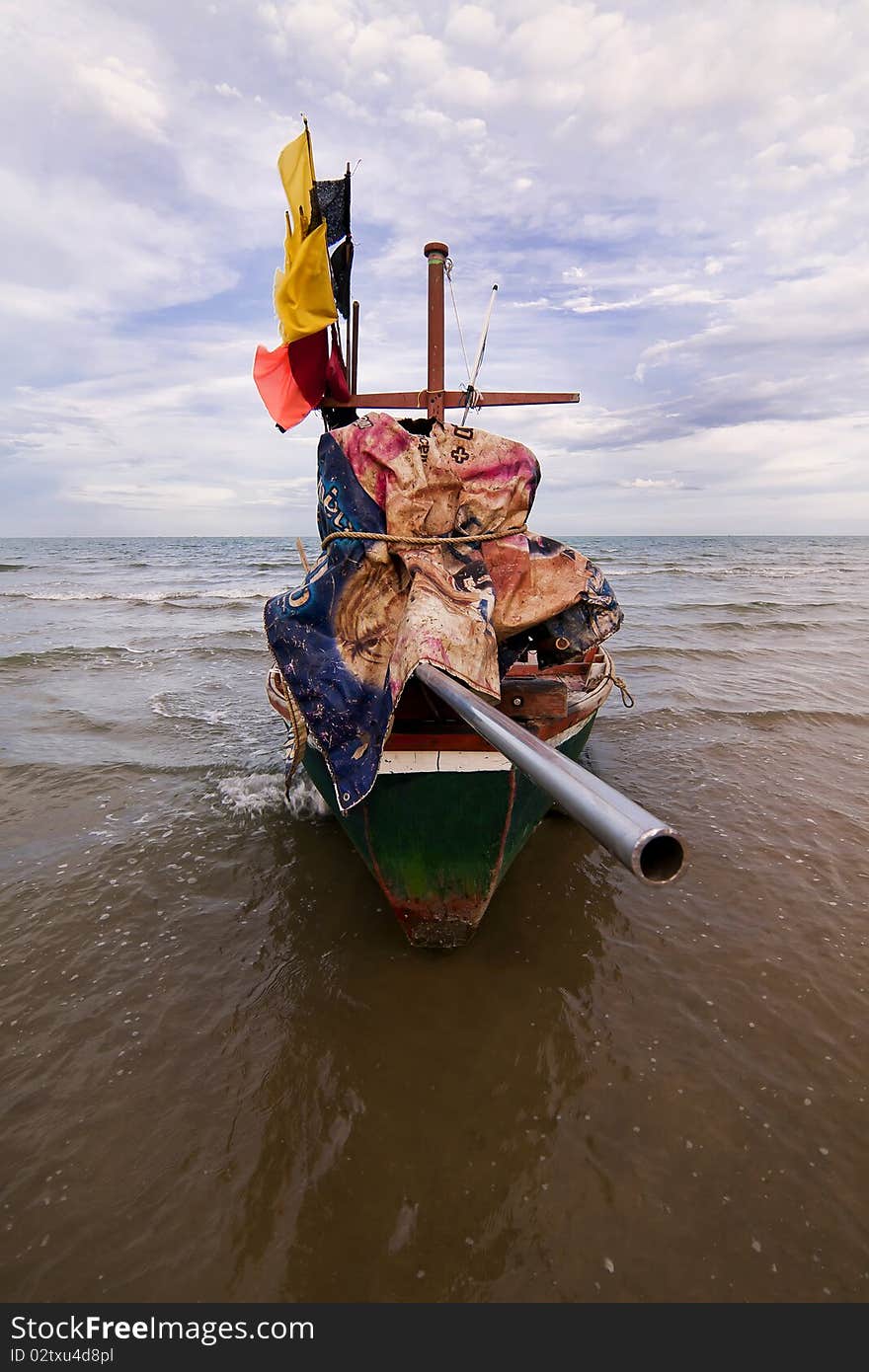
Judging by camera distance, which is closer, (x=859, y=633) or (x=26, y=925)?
(x=26, y=925)

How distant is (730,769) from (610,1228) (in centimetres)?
520

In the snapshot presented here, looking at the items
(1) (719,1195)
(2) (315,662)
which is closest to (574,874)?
(1) (719,1195)

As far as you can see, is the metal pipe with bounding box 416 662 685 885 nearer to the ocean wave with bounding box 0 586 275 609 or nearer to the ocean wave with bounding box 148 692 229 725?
the ocean wave with bounding box 148 692 229 725

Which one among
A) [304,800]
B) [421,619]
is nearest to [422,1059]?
[421,619]

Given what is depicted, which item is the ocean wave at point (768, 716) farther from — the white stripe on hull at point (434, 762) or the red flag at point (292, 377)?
the red flag at point (292, 377)

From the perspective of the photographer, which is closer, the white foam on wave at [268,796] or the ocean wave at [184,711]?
the white foam on wave at [268,796]

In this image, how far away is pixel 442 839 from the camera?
360cm

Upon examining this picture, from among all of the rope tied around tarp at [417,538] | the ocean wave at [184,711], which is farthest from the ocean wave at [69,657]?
the rope tied around tarp at [417,538]

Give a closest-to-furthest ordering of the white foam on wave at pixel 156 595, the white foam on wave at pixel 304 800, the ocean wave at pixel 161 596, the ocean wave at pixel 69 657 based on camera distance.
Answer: the white foam on wave at pixel 304 800
the ocean wave at pixel 69 657
the ocean wave at pixel 161 596
the white foam on wave at pixel 156 595

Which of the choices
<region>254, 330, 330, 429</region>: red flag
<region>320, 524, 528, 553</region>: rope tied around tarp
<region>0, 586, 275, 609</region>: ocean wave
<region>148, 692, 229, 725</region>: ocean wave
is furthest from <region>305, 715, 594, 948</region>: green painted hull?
<region>0, 586, 275, 609</region>: ocean wave

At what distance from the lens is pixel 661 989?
369 cm

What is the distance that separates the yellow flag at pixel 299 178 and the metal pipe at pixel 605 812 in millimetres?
4549

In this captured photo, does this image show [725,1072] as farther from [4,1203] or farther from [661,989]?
[4,1203]

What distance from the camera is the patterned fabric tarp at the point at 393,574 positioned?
342cm
